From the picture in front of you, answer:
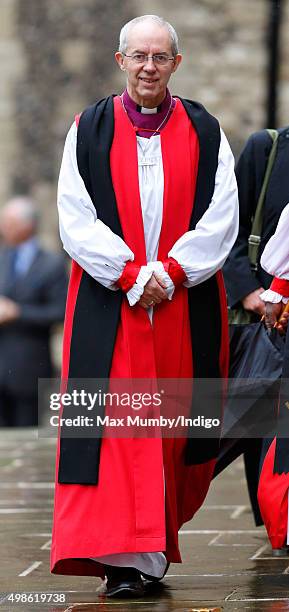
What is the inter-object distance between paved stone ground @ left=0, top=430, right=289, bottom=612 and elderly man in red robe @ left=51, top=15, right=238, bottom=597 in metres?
0.15

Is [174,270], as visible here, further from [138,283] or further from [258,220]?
[258,220]

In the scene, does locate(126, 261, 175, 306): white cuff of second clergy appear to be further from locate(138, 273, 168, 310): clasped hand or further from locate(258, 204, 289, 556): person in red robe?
locate(258, 204, 289, 556): person in red robe

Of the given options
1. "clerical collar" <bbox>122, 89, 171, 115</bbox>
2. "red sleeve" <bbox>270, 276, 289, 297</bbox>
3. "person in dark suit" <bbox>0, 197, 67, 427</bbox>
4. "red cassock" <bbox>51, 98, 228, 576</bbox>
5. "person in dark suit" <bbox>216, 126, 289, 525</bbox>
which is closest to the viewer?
Answer: "red cassock" <bbox>51, 98, 228, 576</bbox>

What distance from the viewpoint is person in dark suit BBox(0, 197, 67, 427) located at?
1376 centimetres

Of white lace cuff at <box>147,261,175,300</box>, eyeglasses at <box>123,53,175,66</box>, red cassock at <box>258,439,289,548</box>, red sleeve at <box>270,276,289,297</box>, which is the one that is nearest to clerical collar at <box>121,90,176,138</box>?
eyeglasses at <box>123,53,175,66</box>

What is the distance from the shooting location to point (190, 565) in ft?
24.4

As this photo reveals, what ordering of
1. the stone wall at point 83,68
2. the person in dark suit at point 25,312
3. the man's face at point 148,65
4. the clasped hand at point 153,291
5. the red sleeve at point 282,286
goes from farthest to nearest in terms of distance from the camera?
the stone wall at point 83,68, the person in dark suit at point 25,312, the red sleeve at point 282,286, the man's face at point 148,65, the clasped hand at point 153,291

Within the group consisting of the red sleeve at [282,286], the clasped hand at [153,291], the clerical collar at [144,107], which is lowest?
the red sleeve at [282,286]

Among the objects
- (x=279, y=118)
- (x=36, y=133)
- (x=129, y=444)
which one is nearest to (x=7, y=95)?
(x=36, y=133)

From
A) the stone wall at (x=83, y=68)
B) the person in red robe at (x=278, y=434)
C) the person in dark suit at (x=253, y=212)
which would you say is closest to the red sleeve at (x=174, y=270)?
the person in red robe at (x=278, y=434)

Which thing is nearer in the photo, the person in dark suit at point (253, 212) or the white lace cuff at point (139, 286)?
the white lace cuff at point (139, 286)

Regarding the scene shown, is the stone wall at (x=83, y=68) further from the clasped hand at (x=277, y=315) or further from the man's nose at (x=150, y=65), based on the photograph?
the man's nose at (x=150, y=65)

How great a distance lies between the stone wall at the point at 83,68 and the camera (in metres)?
20.8

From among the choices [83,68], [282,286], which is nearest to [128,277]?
[282,286]
